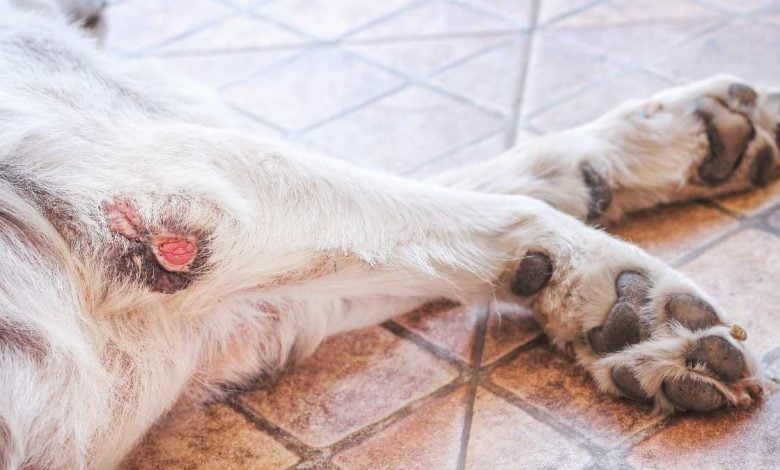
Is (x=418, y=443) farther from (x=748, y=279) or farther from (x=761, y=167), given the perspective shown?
(x=761, y=167)

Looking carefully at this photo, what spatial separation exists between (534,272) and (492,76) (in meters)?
1.29

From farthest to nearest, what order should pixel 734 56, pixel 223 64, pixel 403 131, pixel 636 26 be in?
pixel 223 64
pixel 636 26
pixel 734 56
pixel 403 131

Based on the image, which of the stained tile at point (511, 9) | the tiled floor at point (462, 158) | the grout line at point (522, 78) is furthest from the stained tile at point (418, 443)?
the stained tile at point (511, 9)

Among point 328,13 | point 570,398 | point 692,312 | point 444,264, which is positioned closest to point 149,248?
point 444,264

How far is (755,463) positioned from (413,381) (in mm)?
676

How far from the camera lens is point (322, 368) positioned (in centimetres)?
222

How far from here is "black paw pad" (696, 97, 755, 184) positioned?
2438mm

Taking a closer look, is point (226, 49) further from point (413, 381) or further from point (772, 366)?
point (772, 366)

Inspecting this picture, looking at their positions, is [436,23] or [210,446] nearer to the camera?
[210,446]

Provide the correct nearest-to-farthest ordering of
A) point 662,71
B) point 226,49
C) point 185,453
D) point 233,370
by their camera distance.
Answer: point 185,453 < point 233,370 < point 662,71 < point 226,49

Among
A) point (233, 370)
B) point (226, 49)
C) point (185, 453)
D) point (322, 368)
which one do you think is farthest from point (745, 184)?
point (226, 49)

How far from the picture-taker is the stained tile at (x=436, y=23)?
3592 millimetres

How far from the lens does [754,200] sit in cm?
257

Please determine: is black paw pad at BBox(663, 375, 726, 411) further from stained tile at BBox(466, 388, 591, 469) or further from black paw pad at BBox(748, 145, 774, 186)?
black paw pad at BBox(748, 145, 774, 186)
